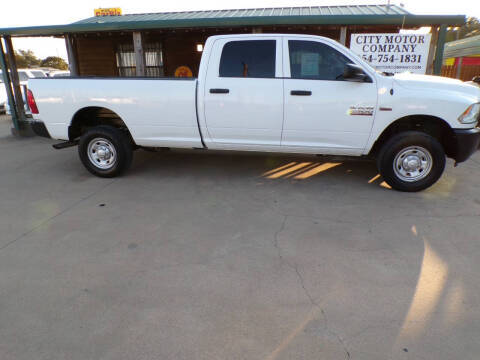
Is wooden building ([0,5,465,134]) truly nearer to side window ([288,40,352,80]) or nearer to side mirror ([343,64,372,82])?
side window ([288,40,352,80])

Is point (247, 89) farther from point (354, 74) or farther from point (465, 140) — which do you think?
point (465, 140)

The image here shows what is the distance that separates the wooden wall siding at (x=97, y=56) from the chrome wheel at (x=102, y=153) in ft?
28.8

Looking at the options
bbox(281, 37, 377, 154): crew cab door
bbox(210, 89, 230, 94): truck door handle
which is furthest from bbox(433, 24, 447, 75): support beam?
bbox(210, 89, 230, 94): truck door handle

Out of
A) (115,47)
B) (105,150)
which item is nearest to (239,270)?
(105,150)

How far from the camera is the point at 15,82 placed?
938 cm

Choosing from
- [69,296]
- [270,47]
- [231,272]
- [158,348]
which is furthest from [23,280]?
[270,47]

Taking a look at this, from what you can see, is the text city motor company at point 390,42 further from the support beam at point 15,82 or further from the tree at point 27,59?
the tree at point 27,59

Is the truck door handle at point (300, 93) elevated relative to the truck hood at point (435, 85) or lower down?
lower down

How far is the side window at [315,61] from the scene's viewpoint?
15.4 feet

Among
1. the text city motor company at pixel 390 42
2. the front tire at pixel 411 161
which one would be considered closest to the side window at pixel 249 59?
the front tire at pixel 411 161

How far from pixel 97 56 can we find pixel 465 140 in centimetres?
1271

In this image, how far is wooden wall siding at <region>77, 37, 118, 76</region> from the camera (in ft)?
42.6

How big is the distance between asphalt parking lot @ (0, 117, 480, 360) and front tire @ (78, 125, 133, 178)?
26cm

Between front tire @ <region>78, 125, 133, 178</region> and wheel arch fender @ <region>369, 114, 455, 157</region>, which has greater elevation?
wheel arch fender @ <region>369, 114, 455, 157</region>
